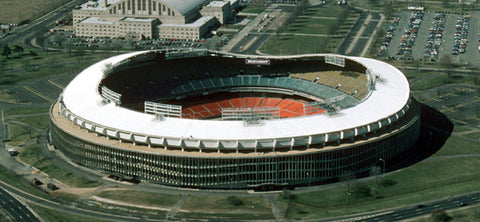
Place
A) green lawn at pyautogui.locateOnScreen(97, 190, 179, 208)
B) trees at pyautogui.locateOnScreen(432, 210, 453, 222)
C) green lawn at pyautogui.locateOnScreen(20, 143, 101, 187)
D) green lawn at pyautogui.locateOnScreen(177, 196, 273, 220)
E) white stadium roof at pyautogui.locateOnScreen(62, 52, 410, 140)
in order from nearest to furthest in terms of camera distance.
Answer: trees at pyautogui.locateOnScreen(432, 210, 453, 222) < green lawn at pyautogui.locateOnScreen(177, 196, 273, 220) < green lawn at pyautogui.locateOnScreen(97, 190, 179, 208) < white stadium roof at pyautogui.locateOnScreen(62, 52, 410, 140) < green lawn at pyautogui.locateOnScreen(20, 143, 101, 187)

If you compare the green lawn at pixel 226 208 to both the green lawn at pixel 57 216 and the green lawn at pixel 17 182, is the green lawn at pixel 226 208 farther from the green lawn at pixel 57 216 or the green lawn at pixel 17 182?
the green lawn at pixel 17 182

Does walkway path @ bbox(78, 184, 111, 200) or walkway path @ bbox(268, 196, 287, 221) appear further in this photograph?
walkway path @ bbox(78, 184, 111, 200)

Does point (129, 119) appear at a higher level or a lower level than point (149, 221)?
higher

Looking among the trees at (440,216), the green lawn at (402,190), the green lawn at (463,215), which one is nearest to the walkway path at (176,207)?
the green lawn at (402,190)

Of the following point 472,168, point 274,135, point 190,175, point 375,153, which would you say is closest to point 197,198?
point 190,175

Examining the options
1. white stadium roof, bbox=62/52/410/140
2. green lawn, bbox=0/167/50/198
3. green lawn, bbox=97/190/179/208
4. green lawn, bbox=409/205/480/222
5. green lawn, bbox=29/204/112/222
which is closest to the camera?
green lawn, bbox=409/205/480/222

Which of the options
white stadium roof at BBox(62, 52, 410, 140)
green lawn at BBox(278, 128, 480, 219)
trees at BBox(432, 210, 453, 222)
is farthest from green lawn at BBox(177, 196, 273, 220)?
trees at BBox(432, 210, 453, 222)

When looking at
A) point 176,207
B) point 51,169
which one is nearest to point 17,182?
point 51,169

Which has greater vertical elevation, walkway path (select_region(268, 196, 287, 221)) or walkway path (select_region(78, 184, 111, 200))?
walkway path (select_region(268, 196, 287, 221))

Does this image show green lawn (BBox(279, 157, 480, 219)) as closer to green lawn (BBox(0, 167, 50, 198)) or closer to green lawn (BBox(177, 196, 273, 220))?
green lawn (BBox(177, 196, 273, 220))

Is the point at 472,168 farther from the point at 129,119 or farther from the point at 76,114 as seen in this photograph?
the point at 76,114

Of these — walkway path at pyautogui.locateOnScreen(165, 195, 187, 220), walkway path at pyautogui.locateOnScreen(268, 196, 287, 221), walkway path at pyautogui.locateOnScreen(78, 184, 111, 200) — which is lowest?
walkway path at pyautogui.locateOnScreen(78, 184, 111, 200)
